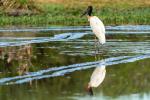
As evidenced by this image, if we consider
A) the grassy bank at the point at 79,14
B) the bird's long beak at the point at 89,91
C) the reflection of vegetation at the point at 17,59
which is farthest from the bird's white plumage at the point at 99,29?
the grassy bank at the point at 79,14

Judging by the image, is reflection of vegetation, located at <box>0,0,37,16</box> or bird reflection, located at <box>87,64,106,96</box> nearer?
bird reflection, located at <box>87,64,106,96</box>

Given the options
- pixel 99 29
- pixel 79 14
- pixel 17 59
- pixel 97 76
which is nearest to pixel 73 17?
pixel 79 14

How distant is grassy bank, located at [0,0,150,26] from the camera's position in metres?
33.5

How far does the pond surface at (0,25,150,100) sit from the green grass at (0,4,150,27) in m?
5.87

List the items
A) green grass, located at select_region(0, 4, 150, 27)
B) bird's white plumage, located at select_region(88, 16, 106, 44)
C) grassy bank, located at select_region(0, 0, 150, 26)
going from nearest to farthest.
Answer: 1. bird's white plumage, located at select_region(88, 16, 106, 44)
2. green grass, located at select_region(0, 4, 150, 27)
3. grassy bank, located at select_region(0, 0, 150, 26)

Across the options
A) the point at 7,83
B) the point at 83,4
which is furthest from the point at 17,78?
the point at 83,4

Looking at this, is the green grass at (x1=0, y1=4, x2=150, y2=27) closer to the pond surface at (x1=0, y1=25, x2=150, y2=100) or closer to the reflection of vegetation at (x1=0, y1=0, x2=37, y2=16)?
the reflection of vegetation at (x1=0, y1=0, x2=37, y2=16)

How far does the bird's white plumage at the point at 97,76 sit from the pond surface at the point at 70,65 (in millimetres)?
85

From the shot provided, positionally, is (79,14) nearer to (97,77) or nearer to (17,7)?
(17,7)

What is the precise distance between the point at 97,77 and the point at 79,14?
2307cm

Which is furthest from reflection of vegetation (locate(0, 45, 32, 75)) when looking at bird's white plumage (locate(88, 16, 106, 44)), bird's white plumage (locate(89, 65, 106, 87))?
bird's white plumage (locate(88, 16, 106, 44))

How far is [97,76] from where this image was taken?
14.9 metres

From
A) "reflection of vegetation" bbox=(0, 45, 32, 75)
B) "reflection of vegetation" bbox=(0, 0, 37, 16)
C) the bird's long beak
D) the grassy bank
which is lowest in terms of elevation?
the grassy bank

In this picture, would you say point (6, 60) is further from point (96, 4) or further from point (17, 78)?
point (96, 4)
